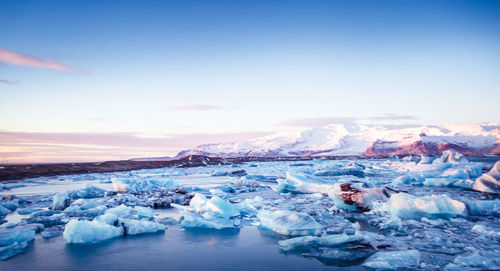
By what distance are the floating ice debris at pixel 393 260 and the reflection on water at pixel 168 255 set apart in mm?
171

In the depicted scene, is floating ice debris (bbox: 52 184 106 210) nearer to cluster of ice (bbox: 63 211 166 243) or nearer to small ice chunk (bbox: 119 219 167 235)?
cluster of ice (bbox: 63 211 166 243)

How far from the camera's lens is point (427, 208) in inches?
164

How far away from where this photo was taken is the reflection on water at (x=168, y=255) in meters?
2.47

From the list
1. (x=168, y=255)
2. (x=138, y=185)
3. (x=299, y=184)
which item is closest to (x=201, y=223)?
(x=168, y=255)

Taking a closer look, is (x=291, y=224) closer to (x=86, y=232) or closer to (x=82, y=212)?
(x=86, y=232)

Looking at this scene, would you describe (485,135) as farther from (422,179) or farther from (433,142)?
(422,179)

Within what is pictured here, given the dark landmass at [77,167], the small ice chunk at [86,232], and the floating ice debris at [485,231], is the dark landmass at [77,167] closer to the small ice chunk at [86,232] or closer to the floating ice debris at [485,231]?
the small ice chunk at [86,232]

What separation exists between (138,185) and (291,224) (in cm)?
690

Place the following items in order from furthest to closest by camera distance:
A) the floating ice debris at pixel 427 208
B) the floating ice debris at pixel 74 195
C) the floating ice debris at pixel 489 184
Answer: the floating ice debris at pixel 489 184 < the floating ice debris at pixel 74 195 < the floating ice debris at pixel 427 208

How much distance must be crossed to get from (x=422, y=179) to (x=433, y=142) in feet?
267

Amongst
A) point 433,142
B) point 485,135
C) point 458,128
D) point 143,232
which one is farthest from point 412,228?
point 458,128

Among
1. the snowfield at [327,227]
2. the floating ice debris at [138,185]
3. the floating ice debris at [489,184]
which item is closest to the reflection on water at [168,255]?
the snowfield at [327,227]

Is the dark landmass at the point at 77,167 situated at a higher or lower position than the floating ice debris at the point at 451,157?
higher

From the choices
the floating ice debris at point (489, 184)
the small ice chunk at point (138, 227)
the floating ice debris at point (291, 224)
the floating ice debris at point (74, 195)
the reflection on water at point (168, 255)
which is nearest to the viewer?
the reflection on water at point (168, 255)
